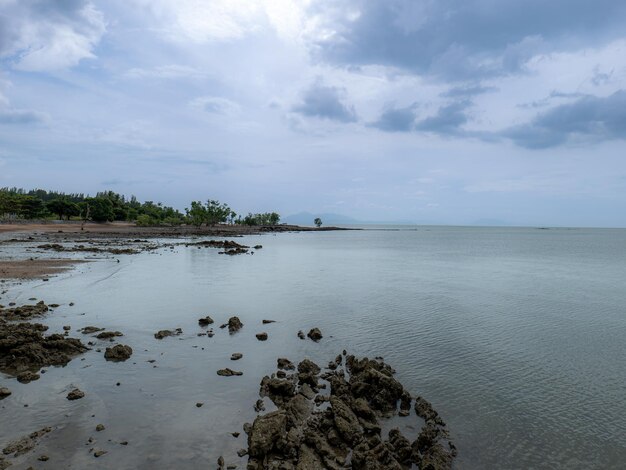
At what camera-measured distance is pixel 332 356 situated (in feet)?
56.0

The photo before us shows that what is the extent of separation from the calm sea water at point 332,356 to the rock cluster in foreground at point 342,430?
2.39 feet

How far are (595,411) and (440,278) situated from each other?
3188cm

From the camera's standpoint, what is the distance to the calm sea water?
10289 millimetres

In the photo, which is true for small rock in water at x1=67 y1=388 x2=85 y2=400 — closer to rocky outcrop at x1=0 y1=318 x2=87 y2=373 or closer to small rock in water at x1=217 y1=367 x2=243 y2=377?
rocky outcrop at x1=0 y1=318 x2=87 y2=373

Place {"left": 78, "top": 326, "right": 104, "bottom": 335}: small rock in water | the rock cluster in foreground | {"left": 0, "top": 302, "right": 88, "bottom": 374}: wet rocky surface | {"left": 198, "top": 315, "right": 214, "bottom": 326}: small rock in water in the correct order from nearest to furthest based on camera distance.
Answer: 1. the rock cluster in foreground
2. {"left": 0, "top": 302, "right": 88, "bottom": 374}: wet rocky surface
3. {"left": 78, "top": 326, "right": 104, "bottom": 335}: small rock in water
4. {"left": 198, "top": 315, "right": 214, "bottom": 326}: small rock in water

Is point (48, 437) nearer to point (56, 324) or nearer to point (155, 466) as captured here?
point (155, 466)

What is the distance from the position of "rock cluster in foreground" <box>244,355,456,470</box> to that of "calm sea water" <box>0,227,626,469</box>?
2.39 ft

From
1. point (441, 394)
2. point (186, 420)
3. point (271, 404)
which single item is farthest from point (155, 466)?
point (441, 394)

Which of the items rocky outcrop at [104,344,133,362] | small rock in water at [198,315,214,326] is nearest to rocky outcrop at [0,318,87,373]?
rocky outcrop at [104,344,133,362]

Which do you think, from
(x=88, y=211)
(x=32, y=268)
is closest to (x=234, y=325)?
(x=32, y=268)

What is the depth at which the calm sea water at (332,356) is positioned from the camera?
10.3 meters

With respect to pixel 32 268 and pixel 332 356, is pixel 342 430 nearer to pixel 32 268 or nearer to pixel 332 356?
pixel 332 356

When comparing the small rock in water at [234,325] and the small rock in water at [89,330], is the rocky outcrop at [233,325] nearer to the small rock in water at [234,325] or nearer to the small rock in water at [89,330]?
the small rock in water at [234,325]

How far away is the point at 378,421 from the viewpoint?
11.6m
